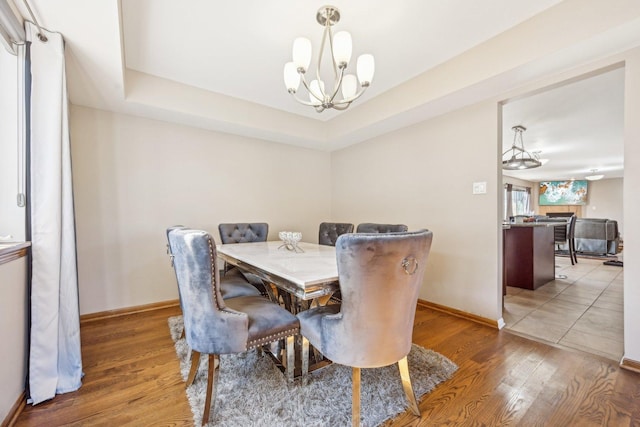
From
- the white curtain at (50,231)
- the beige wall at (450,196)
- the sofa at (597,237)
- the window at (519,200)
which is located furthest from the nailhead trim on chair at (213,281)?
the window at (519,200)

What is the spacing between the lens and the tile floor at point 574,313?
7.04 ft

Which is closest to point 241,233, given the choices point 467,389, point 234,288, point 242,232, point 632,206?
point 242,232

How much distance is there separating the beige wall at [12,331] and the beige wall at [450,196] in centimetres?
322

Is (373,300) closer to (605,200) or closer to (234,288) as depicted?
(234,288)

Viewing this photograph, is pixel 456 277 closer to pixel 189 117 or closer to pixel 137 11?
pixel 189 117

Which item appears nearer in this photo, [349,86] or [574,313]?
[349,86]

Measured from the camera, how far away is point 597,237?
6.14 metres

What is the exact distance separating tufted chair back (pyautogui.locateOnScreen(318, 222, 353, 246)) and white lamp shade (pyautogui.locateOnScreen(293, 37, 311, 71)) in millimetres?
1717

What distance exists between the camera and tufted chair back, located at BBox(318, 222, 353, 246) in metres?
2.97

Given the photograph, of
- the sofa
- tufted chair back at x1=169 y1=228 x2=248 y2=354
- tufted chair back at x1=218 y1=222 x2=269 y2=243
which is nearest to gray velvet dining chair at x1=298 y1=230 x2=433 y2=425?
tufted chair back at x1=169 y1=228 x2=248 y2=354

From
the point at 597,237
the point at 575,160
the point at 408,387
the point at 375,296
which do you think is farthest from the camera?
the point at 575,160

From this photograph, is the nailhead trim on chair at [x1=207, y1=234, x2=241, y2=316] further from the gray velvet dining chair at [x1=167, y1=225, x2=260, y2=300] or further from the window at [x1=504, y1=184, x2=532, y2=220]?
the window at [x1=504, y1=184, x2=532, y2=220]

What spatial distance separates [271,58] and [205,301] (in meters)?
2.06

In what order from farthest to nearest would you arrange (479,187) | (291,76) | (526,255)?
1. (526,255)
2. (479,187)
3. (291,76)
